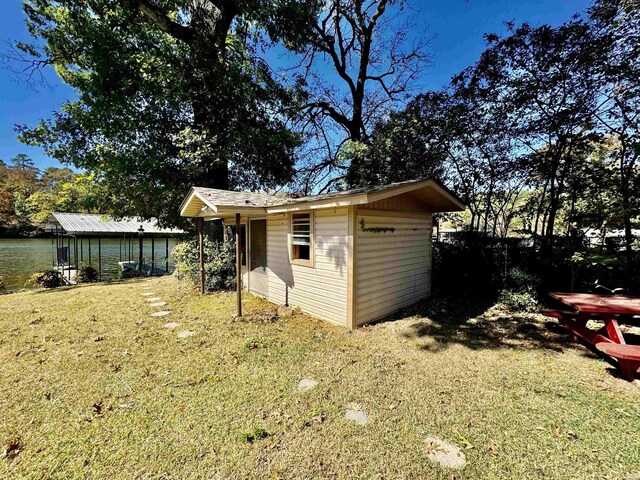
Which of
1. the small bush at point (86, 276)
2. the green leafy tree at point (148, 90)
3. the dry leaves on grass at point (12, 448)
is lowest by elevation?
the dry leaves on grass at point (12, 448)

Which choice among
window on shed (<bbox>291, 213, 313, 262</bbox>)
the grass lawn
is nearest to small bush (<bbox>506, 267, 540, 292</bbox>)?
the grass lawn

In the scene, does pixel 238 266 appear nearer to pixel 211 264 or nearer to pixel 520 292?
pixel 211 264

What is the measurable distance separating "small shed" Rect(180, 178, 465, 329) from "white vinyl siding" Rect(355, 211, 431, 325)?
0.8 inches

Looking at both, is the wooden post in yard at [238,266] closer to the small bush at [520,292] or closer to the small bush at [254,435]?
the small bush at [254,435]

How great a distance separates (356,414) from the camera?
110 inches

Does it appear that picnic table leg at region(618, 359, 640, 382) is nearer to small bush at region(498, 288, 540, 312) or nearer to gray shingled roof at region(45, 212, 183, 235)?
small bush at region(498, 288, 540, 312)

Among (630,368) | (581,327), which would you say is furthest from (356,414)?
(581,327)

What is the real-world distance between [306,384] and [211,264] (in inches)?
245

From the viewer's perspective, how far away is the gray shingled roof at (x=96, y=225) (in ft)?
36.8

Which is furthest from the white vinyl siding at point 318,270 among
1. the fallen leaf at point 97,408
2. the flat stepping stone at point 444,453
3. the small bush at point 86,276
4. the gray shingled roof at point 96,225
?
the small bush at point 86,276

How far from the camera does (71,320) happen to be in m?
5.71

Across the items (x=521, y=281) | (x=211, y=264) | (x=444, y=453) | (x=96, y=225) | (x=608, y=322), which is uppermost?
(x=96, y=225)

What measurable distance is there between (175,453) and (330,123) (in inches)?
496

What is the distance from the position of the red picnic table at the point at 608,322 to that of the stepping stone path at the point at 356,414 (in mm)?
2820
